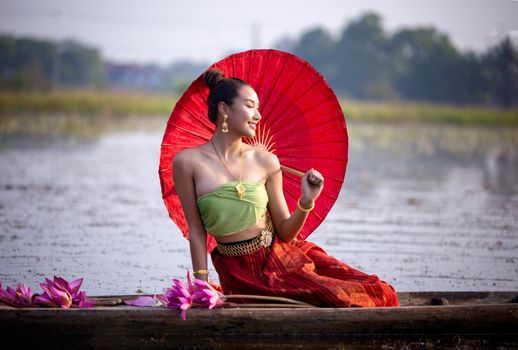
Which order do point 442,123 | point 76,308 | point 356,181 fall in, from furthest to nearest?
point 442,123 < point 356,181 < point 76,308

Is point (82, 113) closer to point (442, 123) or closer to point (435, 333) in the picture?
point (442, 123)

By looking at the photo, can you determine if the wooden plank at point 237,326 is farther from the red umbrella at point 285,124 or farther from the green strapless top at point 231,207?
the red umbrella at point 285,124

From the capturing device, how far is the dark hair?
476 centimetres

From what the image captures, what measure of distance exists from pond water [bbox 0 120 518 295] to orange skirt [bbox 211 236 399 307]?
5.66 feet

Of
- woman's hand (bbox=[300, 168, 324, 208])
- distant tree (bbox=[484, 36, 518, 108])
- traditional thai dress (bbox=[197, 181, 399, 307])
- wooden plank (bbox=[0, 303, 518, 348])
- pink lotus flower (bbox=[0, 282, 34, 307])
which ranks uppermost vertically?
distant tree (bbox=[484, 36, 518, 108])

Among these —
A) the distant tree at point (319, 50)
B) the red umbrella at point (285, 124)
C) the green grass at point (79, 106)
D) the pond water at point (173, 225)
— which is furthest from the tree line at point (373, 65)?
the red umbrella at point (285, 124)

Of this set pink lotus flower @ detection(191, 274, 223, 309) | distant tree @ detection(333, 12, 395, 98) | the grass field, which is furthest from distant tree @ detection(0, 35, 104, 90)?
pink lotus flower @ detection(191, 274, 223, 309)

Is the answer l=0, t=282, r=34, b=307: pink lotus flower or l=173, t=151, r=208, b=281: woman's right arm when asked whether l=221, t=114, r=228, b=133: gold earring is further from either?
l=0, t=282, r=34, b=307: pink lotus flower

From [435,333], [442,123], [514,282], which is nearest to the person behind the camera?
[435,333]

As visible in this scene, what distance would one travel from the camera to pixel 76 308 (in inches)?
179

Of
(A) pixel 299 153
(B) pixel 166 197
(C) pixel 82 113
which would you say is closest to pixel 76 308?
(B) pixel 166 197

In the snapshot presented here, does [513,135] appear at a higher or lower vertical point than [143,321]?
higher

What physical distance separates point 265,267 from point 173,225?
4.94 metres

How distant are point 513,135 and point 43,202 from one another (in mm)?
20831
